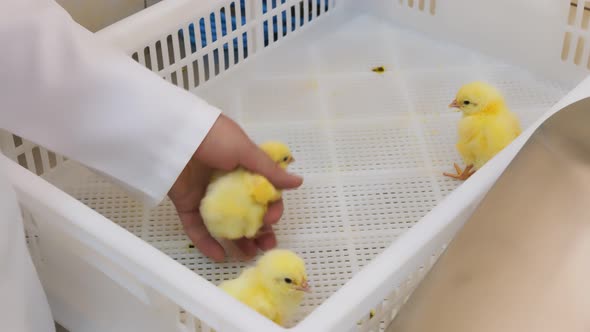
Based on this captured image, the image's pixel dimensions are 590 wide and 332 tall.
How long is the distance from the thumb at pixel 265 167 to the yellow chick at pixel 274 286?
103mm

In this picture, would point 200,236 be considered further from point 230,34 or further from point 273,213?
point 230,34

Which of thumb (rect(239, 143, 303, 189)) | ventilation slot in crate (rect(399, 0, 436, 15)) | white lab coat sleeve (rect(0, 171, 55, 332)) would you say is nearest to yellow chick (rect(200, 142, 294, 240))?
thumb (rect(239, 143, 303, 189))

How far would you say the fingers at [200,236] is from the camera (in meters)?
0.89

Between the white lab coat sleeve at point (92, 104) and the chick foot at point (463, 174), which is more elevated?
the white lab coat sleeve at point (92, 104)

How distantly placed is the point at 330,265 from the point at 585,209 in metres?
0.45

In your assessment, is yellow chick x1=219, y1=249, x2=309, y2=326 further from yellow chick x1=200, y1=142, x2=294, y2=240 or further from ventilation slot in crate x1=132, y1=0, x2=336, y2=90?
ventilation slot in crate x1=132, y1=0, x2=336, y2=90

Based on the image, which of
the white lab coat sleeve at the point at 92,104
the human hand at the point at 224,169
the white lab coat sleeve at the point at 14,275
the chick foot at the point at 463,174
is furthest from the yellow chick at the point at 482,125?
the white lab coat sleeve at the point at 14,275

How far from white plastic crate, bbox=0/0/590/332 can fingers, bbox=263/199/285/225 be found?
0.05 meters

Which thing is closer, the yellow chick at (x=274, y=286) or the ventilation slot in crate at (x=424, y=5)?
the yellow chick at (x=274, y=286)

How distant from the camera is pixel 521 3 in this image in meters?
1.13

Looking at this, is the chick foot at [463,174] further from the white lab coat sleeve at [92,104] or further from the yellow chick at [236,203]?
the white lab coat sleeve at [92,104]

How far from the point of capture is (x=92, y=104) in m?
0.72

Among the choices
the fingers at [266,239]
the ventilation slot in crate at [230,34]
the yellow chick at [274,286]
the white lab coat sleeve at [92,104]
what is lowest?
the fingers at [266,239]

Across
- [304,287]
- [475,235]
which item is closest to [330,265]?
[304,287]
